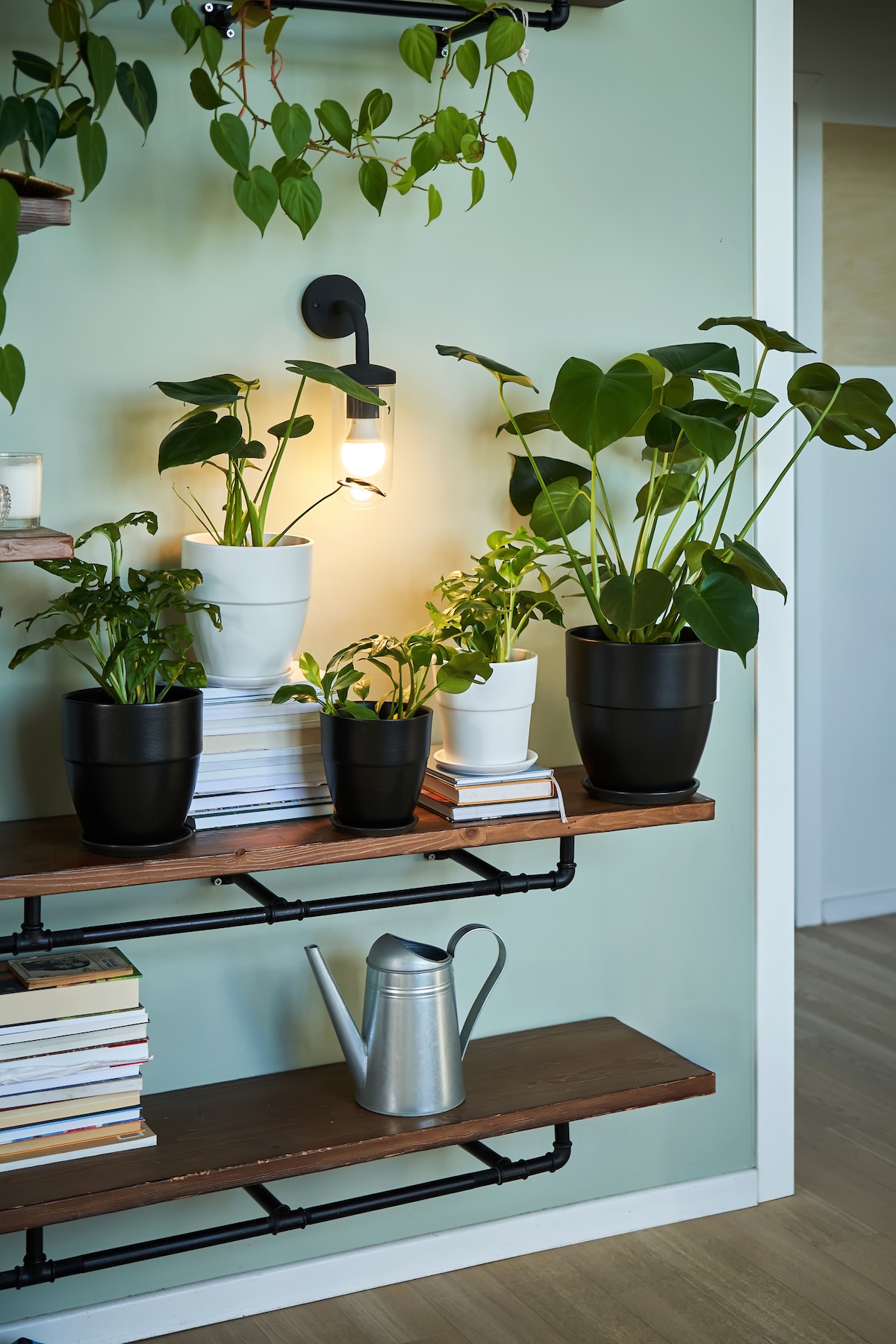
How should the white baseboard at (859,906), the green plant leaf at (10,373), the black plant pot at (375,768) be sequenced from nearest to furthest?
the green plant leaf at (10,373)
the black plant pot at (375,768)
the white baseboard at (859,906)

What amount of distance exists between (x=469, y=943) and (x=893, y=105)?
286cm

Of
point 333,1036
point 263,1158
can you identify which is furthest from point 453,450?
point 263,1158

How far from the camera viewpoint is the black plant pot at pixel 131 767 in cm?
153

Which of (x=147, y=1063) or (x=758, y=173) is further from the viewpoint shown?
(x=758, y=173)

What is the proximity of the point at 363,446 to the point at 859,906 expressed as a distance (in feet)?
9.07

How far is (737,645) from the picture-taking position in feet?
5.54

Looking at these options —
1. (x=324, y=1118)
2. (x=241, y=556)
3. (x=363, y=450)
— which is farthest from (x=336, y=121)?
(x=324, y=1118)

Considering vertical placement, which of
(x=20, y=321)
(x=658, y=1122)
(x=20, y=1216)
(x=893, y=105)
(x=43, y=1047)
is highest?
(x=893, y=105)

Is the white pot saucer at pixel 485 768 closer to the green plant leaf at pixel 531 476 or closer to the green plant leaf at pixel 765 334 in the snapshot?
the green plant leaf at pixel 531 476

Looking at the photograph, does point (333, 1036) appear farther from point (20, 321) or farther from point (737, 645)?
point (20, 321)

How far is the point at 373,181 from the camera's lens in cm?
173

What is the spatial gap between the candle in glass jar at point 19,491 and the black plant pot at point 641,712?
75cm

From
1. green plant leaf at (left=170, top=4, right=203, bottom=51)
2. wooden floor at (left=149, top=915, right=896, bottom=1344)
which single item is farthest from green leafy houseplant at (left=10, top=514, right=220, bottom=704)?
wooden floor at (left=149, top=915, right=896, bottom=1344)

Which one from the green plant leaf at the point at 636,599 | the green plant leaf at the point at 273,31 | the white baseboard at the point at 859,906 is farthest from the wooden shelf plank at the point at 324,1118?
the white baseboard at the point at 859,906
